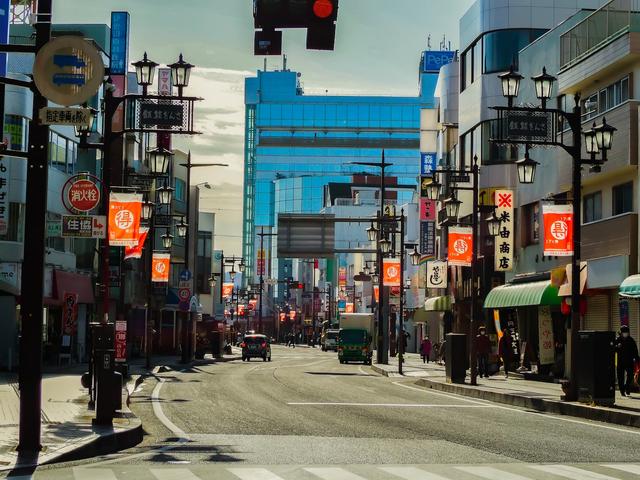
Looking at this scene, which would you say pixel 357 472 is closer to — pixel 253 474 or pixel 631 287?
pixel 253 474

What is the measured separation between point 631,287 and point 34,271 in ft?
70.5

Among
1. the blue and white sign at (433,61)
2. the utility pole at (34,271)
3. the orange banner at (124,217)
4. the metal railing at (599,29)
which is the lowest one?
the utility pole at (34,271)

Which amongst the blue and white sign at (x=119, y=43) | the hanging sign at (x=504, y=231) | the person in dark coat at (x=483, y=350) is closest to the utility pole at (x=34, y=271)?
the person in dark coat at (x=483, y=350)

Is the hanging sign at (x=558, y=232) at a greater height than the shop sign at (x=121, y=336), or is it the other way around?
the hanging sign at (x=558, y=232)

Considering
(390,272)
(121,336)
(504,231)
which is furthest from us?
(390,272)

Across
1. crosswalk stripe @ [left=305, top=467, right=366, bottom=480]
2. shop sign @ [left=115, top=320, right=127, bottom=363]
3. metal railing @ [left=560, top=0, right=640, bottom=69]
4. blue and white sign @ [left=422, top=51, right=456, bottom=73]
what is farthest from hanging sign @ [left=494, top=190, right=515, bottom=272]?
blue and white sign @ [left=422, top=51, right=456, bottom=73]

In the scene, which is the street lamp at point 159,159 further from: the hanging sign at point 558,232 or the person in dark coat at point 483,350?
the person in dark coat at point 483,350

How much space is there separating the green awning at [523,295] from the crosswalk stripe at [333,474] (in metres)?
27.7

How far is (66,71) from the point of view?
14.8 meters

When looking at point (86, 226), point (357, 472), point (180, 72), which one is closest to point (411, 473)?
point (357, 472)

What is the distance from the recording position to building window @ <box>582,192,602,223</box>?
129ft

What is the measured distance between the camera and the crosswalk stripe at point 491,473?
13.3 meters

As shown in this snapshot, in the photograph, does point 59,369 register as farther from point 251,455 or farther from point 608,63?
point 251,455

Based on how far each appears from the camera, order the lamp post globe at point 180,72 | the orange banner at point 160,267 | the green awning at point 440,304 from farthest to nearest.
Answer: the green awning at point 440,304, the orange banner at point 160,267, the lamp post globe at point 180,72
